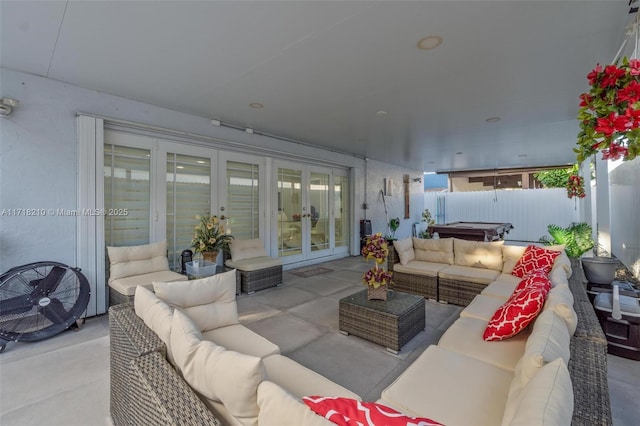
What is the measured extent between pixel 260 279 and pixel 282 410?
12.8 feet

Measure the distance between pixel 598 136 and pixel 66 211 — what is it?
481 centimetres

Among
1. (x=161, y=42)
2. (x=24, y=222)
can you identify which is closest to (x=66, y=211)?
(x=24, y=222)

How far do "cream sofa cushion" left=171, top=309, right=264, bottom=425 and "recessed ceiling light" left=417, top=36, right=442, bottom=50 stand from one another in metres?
2.71

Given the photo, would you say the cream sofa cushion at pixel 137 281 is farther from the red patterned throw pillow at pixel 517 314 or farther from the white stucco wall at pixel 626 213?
the white stucco wall at pixel 626 213

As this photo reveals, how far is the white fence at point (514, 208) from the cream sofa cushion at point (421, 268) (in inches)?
319

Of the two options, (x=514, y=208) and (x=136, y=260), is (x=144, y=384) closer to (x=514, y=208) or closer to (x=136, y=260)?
(x=136, y=260)

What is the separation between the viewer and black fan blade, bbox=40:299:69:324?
2.99m

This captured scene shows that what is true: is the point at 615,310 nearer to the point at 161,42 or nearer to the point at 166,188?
Result: the point at 161,42

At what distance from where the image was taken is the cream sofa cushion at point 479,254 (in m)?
4.07

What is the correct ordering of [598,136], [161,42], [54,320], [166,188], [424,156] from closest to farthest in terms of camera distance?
[598,136] < [161,42] < [54,320] < [166,188] < [424,156]

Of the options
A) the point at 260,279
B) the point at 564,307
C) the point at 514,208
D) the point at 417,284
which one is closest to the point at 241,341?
the point at 564,307

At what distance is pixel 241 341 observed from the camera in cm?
196

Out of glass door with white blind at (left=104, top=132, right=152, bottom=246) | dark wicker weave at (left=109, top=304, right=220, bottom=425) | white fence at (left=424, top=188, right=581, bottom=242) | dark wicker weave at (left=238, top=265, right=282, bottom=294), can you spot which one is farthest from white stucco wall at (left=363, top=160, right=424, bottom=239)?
dark wicker weave at (left=109, top=304, right=220, bottom=425)

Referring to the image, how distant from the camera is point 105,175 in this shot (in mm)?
3834
